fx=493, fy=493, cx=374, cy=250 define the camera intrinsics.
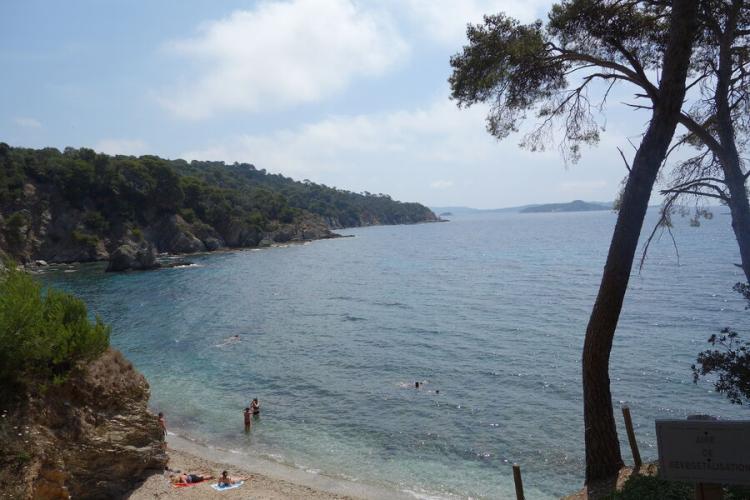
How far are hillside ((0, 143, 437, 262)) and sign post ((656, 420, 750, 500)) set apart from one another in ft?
266

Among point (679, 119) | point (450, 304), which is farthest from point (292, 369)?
point (679, 119)

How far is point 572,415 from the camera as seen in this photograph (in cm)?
1836

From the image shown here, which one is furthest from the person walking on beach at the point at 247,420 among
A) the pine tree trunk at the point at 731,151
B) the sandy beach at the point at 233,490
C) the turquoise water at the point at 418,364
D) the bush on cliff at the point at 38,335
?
the pine tree trunk at the point at 731,151

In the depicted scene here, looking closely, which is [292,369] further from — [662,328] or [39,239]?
[39,239]

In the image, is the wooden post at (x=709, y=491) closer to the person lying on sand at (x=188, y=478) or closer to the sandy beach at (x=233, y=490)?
the sandy beach at (x=233, y=490)

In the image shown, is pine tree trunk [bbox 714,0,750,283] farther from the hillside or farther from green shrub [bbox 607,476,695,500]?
the hillside

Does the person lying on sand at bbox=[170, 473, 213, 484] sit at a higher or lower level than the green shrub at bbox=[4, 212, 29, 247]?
lower

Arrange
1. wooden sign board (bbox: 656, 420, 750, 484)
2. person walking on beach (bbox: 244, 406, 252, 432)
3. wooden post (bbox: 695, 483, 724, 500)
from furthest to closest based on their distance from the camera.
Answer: person walking on beach (bbox: 244, 406, 252, 432), wooden post (bbox: 695, 483, 724, 500), wooden sign board (bbox: 656, 420, 750, 484)

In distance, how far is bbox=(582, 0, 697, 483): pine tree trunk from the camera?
805cm

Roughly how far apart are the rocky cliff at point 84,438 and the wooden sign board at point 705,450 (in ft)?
35.1

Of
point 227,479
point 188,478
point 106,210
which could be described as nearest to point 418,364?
point 227,479

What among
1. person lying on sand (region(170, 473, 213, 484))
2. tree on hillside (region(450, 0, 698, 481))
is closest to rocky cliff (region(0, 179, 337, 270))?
person lying on sand (region(170, 473, 213, 484))

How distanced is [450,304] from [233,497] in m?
28.9

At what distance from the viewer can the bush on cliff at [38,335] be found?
34.6 ft
